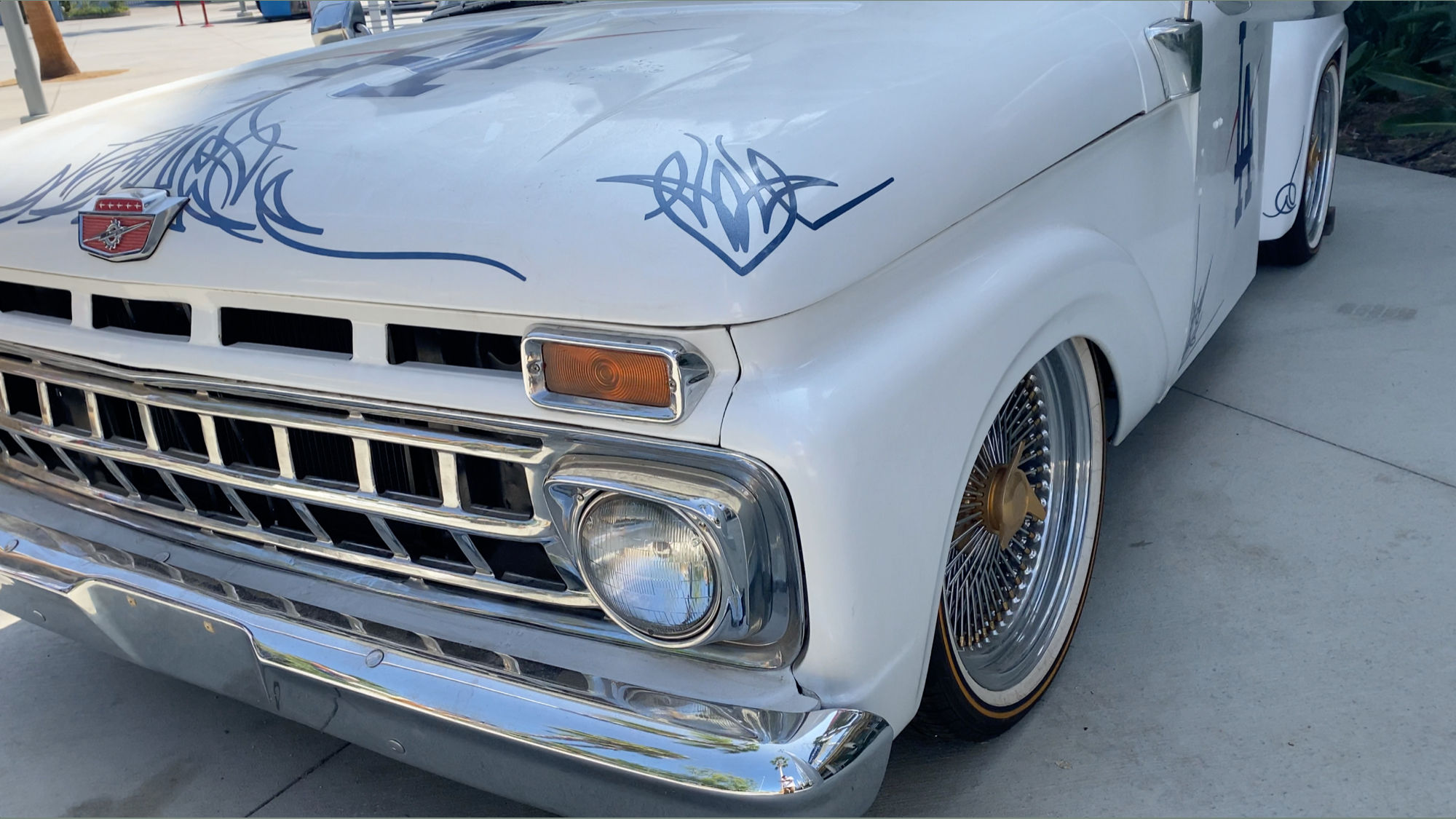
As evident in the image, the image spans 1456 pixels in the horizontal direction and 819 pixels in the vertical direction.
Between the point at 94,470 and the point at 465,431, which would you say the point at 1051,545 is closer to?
the point at 465,431

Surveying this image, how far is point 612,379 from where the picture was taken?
4.43ft

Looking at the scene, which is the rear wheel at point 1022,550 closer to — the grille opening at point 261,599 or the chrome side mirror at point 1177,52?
the chrome side mirror at point 1177,52

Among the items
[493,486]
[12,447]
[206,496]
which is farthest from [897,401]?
[12,447]

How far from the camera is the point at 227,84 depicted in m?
2.21

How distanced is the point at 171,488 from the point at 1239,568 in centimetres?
220

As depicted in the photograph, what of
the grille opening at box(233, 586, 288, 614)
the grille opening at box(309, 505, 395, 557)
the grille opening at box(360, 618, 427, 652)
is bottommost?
the grille opening at box(360, 618, 427, 652)

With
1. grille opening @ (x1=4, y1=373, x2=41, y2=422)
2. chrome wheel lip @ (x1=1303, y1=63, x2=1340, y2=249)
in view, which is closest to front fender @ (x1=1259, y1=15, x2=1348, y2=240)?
chrome wheel lip @ (x1=1303, y1=63, x2=1340, y2=249)

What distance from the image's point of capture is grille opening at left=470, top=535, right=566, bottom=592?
5.16 ft

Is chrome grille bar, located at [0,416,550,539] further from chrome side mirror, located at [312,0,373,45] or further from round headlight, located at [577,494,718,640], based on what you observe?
chrome side mirror, located at [312,0,373,45]

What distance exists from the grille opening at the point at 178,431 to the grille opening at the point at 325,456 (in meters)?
0.20

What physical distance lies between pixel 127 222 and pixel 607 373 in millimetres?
892

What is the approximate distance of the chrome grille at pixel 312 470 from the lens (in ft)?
4.97

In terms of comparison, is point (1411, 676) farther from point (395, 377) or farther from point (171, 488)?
point (171, 488)

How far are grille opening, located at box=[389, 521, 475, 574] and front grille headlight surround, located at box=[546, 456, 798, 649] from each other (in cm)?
33
